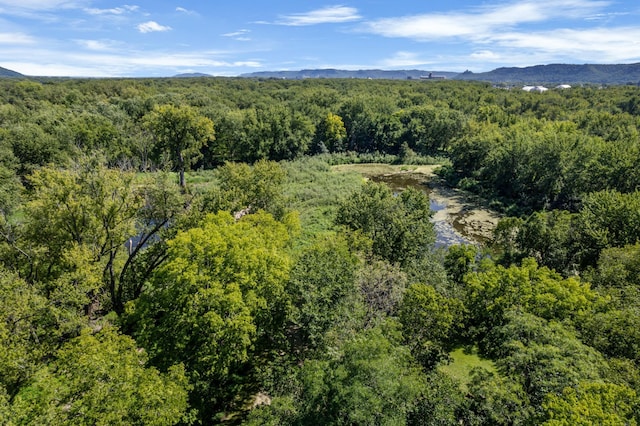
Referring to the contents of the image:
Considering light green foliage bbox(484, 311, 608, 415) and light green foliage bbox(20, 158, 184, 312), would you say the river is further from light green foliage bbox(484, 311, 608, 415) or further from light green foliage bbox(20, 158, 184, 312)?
light green foliage bbox(20, 158, 184, 312)

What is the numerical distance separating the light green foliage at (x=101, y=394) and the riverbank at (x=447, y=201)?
1438 inches

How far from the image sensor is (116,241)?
20.4m

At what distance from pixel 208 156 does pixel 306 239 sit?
42.3 metres

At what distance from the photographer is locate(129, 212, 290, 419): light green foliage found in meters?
15.2

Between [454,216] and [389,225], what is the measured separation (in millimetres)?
23980

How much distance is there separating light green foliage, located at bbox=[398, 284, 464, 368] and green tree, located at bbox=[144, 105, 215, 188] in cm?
3696

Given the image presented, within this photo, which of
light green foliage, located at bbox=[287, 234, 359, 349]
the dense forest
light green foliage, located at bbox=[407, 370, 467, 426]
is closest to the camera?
the dense forest

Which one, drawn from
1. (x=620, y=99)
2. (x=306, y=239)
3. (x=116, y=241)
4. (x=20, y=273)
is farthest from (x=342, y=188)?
(x=620, y=99)

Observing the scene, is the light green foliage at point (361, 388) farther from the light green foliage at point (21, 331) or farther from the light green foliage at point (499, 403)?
the light green foliage at point (21, 331)

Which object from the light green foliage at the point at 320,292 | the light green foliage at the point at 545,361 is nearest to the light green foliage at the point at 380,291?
the light green foliage at the point at 320,292

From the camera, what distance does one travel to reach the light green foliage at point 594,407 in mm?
9844

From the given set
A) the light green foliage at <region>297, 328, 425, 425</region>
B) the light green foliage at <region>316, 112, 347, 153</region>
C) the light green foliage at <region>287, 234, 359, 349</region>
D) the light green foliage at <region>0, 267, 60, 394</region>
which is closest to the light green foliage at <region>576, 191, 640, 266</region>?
the light green foliage at <region>287, 234, 359, 349</region>

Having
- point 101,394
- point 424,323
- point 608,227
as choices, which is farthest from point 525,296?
Answer: point 101,394

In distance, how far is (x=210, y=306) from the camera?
15.4m
